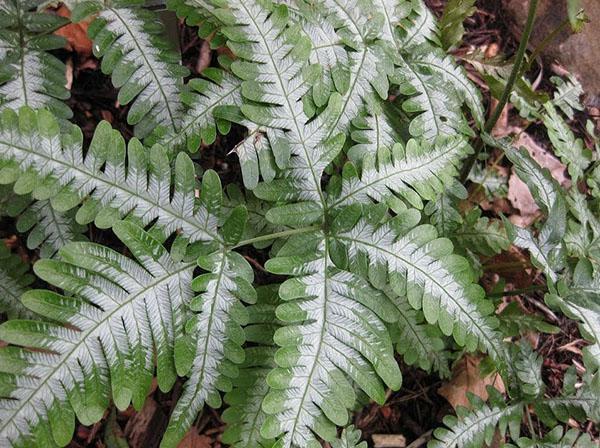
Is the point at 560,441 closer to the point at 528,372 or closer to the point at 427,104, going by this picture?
the point at 528,372

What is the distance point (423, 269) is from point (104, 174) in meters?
0.85

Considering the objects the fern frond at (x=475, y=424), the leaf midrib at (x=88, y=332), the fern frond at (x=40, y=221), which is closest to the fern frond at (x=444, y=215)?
the fern frond at (x=475, y=424)

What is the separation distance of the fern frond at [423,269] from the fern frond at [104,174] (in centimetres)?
42

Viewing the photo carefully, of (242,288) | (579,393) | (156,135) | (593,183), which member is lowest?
(579,393)

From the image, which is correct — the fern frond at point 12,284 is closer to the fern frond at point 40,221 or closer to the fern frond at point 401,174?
the fern frond at point 40,221

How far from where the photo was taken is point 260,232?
175cm

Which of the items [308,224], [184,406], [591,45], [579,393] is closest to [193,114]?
[308,224]

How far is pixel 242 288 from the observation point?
1395 mm

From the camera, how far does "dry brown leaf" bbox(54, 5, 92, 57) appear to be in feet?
7.54

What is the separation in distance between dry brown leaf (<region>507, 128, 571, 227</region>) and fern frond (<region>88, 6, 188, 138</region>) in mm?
1770

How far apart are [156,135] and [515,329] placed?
57.5 inches

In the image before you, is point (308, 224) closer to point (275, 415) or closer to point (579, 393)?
point (275, 415)

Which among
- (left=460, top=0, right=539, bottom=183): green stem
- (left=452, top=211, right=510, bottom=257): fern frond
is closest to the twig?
(left=452, top=211, right=510, bottom=257): fern frond

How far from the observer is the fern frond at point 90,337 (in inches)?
44.6
